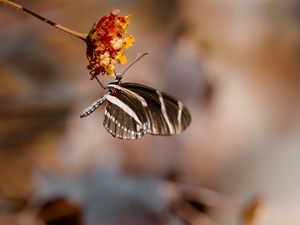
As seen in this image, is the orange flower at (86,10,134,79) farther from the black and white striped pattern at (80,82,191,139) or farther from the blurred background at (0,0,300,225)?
the blurred background at (0,0,300,225)

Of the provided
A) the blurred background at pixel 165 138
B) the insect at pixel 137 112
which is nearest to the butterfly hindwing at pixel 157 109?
the insect at pixel 137 112

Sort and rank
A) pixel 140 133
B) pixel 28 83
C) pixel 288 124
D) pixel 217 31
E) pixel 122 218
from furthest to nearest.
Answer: pixel 217 31, pixel 288 124, pixel 28 83, pixel 122 218, pixel 140 133

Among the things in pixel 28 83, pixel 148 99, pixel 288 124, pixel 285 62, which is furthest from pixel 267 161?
pixel 148 99

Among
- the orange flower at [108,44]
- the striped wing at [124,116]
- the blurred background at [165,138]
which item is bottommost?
the striped wing at [124,116]

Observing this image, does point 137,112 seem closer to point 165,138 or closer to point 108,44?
point 108,44

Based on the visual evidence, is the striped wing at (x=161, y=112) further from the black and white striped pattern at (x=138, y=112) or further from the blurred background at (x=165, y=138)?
the blurred background at (x=165, y=138)

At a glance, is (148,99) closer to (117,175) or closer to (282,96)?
(117,175)

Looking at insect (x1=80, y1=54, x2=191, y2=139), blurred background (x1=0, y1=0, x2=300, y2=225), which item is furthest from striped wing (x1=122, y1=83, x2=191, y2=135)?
blurred background (x1=0, y1=0, x2=300, y2=225)

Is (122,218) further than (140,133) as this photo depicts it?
Yes

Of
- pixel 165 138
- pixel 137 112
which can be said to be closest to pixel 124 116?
pixel 137 112
